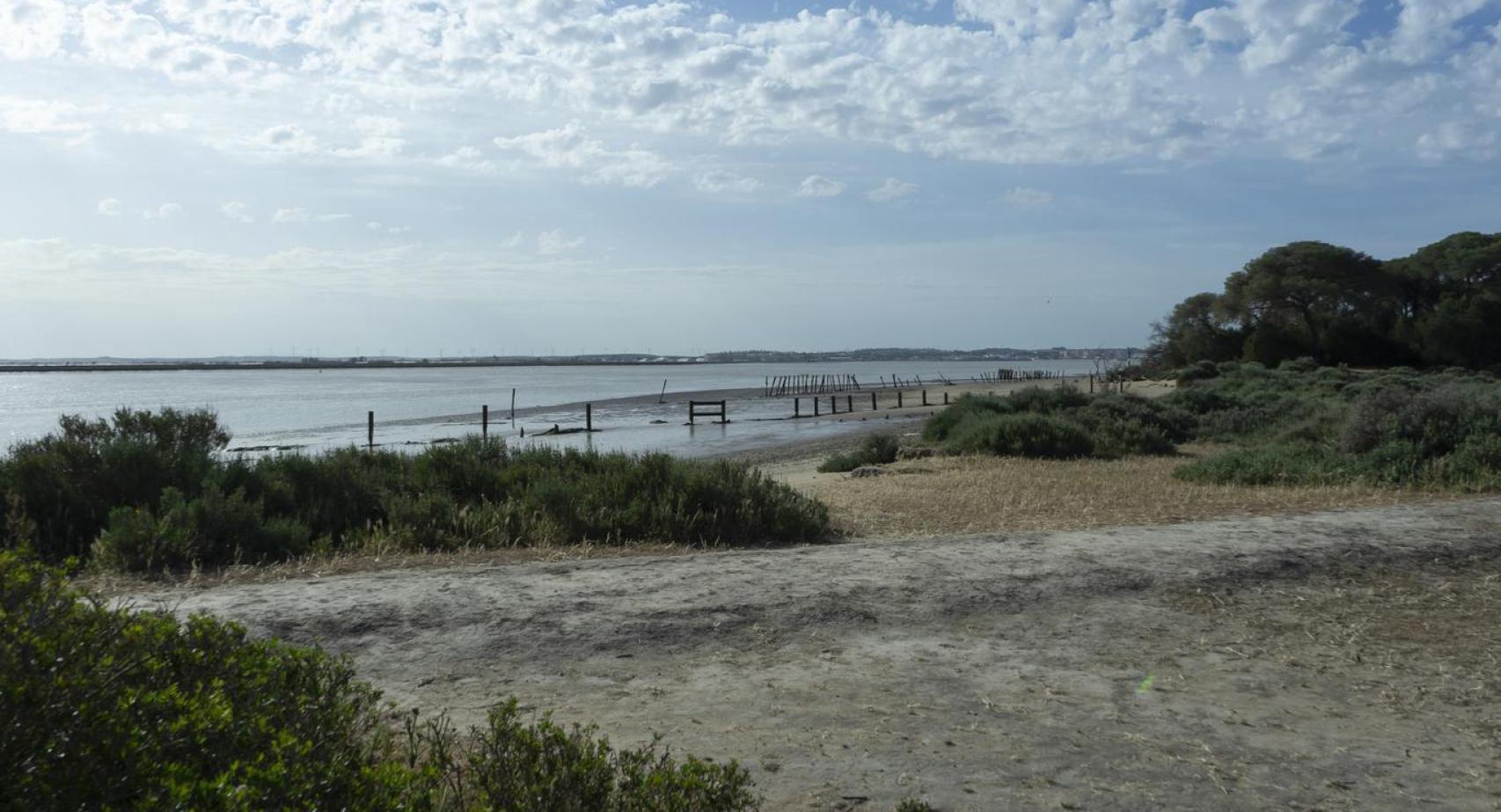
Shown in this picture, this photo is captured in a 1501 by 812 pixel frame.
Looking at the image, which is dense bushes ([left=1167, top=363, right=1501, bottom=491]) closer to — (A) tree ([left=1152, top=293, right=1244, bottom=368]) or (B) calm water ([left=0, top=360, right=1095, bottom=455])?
(B) calm water ([left=0, top=360, right=1095, bottom=455])

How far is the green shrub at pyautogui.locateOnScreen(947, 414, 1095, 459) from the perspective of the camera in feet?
64.3

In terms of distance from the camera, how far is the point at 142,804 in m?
2.30

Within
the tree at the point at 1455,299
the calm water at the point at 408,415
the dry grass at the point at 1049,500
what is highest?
the tree at the point at 1455,299

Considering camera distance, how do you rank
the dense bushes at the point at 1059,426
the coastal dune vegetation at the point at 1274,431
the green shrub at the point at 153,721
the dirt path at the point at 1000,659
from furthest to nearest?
the dense bushes at the point at 1059,426, the coastal dune vegetation at the point at 1274,431, the dirt path at the point at 1000,659, the green shrub at the point at 153,721

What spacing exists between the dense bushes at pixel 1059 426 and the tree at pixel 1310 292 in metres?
35.5

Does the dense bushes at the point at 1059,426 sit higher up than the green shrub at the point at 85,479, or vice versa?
the green shrub at the point at 85,479

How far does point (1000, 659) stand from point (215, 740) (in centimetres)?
407

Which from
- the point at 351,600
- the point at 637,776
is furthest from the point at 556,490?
the point at 637,776

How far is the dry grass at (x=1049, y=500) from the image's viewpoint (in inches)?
426

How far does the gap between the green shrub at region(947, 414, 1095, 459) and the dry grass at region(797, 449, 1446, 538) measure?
2577 mm

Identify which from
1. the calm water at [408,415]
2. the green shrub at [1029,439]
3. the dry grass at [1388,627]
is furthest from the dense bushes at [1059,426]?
the dry grass at [1388,627]

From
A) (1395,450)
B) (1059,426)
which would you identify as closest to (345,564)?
(1395,450)

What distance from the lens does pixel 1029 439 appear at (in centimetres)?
2000

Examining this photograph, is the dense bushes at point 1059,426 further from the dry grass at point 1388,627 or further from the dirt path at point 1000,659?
the dry grass at point 1388,627
